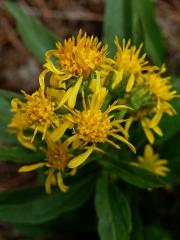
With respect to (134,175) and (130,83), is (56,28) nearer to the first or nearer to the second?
(130,83)

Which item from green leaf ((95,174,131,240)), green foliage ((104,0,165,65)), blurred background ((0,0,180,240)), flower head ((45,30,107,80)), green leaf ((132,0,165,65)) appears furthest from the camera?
blurred background ((0,0,180,240))

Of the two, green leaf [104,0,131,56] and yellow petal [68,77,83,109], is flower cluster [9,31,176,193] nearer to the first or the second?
yellow petal [68,77,83,109]

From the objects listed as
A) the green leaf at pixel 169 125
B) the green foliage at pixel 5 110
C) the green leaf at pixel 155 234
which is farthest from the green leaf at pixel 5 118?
the green leaf at pixel 155 234

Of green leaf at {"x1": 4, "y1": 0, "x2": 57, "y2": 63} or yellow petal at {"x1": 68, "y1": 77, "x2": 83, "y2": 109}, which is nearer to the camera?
yellow petal at {"x1": 68, "y1": 77, "x2": 83, "y2": 109}

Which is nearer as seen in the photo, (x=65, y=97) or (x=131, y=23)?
(x=65, y=97)

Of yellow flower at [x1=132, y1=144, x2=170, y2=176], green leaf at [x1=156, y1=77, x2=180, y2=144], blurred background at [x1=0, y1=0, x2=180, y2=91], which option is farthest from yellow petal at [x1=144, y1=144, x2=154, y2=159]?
blurred background at [x1=0, y1=0, x2=180, y2=91]

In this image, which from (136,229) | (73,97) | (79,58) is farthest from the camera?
(136,229)

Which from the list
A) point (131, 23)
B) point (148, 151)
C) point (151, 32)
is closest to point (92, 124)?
point (148, 151)
